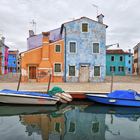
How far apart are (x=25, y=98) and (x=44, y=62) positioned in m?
13.1

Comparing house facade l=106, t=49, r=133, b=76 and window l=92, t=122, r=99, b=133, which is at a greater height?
house facade l=106, t=49, r=133, b=76

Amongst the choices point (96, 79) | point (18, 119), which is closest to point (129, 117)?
point (18, 119)

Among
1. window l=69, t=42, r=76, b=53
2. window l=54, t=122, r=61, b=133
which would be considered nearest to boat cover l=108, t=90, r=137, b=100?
window l=54, t=122, r=61, b=133

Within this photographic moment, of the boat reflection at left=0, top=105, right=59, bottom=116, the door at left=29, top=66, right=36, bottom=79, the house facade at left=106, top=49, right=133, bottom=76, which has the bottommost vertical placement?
the boat reflection at left=0, top=105, right=59, bottom=116

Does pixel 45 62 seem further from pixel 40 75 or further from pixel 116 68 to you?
pixel 116 68

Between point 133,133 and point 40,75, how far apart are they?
747 inches

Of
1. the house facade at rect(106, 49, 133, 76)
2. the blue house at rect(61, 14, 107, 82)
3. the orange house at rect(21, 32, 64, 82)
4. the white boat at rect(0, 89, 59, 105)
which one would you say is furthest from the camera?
the house facade at rect(106, 49, 133, 76)

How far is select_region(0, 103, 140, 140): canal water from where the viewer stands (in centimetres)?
950

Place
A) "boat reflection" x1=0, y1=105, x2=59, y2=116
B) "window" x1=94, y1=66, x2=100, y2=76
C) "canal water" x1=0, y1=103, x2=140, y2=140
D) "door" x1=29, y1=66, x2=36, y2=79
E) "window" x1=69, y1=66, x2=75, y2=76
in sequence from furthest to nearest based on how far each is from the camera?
"window" x1=94, y1=66, x2=100, y2=76 → "window" x1=69, y1=66, x2=75, y2=76 → "door" x1=29, y1=66, x2=36, y2=79 → "boat reflection" x1=0, y1=105, x2=59, y2=116 → "canal water" x1=0, y1=103, x2=140, y2=140

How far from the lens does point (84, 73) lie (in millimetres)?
28234

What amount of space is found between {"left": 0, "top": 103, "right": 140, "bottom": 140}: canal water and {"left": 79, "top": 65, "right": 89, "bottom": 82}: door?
41.9 feet

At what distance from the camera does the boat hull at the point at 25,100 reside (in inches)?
576

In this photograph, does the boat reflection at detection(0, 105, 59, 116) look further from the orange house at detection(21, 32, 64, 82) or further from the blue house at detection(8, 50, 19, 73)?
the blue house at detection(8, 50, 19, 73)

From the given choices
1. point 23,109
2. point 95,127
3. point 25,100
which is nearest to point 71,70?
point 25,100
